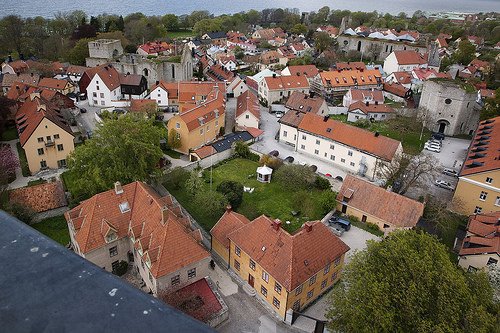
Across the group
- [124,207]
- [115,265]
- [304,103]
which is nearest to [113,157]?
[124,207]

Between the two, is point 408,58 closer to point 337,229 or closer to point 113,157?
point 337,229

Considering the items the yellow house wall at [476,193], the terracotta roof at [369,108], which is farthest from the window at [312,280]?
the terracotta roof at [369,108]

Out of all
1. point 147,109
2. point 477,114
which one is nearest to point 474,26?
point 477,114

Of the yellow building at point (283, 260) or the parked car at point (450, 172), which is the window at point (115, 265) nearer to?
the yellow building at point (283, 260)

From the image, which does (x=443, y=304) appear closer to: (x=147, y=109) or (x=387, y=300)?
(x=387, y=300)

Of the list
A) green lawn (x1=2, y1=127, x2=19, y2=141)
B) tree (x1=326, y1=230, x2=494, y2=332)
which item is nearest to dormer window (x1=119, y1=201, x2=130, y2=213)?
tree (x1=326, y1=230, x2=494, y2=332)
